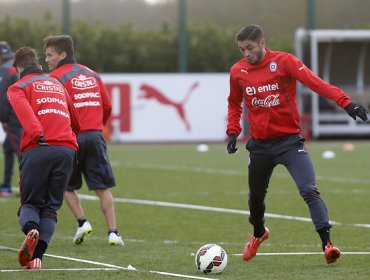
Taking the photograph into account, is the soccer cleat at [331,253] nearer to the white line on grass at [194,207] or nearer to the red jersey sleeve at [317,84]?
the red jersey sleeve at [317,84]

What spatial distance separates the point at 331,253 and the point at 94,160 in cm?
294

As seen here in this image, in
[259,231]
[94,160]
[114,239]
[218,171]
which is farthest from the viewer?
[218,171]

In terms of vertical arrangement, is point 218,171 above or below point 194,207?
below

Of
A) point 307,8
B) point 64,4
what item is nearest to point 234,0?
point 307,8

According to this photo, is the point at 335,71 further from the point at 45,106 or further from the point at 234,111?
the point at 45,106

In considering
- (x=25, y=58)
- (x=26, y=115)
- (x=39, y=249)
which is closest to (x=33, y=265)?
(x=39, y=249)

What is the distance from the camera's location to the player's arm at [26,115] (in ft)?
27.3

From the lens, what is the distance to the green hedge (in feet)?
111

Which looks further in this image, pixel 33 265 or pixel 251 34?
pixel 251 34

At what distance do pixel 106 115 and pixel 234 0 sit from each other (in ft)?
91.7

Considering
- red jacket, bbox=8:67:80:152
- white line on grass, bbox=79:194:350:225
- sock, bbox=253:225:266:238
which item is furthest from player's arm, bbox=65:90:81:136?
white line on grass, bbox=79:194:350:225

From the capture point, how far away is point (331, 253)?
8.54m

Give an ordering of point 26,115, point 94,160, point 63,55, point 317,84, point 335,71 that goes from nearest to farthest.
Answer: point 26,115 → point 317,84 → point 63,55 → point 94,160 → point 335,71

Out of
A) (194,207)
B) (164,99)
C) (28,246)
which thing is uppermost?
(28,246)
